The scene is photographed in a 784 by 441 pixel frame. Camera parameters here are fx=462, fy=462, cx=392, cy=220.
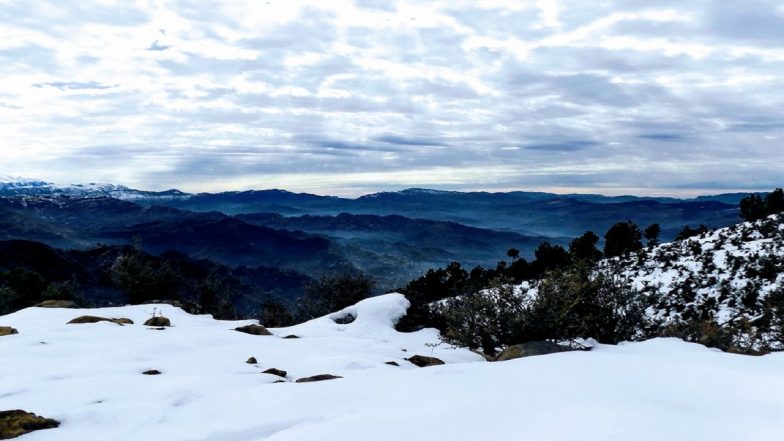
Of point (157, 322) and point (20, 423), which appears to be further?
point (157, 322)

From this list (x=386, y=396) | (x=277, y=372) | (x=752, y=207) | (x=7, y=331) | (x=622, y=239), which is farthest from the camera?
(x=752, y=207)

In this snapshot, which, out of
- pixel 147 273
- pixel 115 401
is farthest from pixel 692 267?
pixel 147 273

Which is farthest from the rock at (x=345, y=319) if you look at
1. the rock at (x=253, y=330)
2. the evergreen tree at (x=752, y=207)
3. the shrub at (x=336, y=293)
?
the evergreen tree at (x=752, y=207)

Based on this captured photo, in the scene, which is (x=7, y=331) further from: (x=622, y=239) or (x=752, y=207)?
(x=752, y=207)

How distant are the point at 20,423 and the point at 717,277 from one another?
29584 mm

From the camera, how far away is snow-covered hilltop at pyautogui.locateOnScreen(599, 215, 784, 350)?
62.1 feet

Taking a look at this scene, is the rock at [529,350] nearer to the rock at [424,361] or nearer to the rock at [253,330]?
the rock at [424,361]

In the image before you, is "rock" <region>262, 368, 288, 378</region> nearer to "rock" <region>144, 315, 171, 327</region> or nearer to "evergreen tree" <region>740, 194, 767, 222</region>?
"rock" <region>144, 315, 171, 327</region>

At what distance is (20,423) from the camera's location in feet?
17.4

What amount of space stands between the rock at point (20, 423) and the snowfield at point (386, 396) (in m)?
0.17

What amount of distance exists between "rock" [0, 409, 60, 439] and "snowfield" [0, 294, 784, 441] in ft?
0.55

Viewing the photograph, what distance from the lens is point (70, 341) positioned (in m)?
10.1

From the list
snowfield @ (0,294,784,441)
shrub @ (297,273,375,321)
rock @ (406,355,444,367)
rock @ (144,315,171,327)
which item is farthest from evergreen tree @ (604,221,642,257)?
rock @ (144,315,171,327)

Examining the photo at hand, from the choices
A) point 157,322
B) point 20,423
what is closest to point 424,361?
point 20,423
